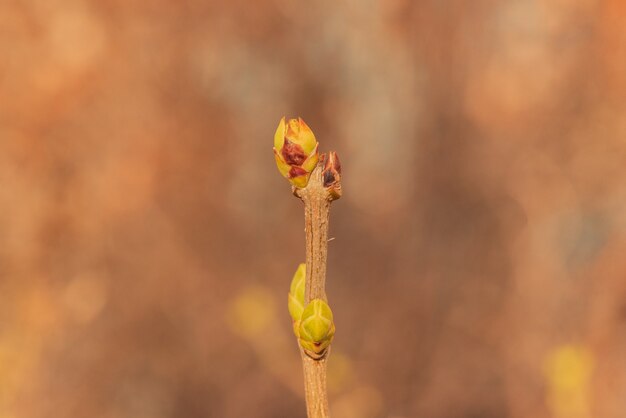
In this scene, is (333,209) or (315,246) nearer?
(315,246)

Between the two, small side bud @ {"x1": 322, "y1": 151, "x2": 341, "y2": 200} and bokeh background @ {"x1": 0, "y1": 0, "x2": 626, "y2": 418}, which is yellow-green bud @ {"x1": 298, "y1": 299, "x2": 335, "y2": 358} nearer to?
small side bud @ {"x1": 322, "y1": 151, "x2": 341, "y2": 200}

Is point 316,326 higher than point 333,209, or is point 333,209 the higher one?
point 316,326

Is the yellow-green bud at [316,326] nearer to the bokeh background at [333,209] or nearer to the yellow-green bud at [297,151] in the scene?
the yellow-green bud at [297,151]

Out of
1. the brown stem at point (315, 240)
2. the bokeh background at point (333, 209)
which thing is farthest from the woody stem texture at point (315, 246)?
the bokeh background at point (333, 209)

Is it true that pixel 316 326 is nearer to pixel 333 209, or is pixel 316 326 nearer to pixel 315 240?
pixel 315 240

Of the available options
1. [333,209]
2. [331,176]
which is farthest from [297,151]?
[333,209]

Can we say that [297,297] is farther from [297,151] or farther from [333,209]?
[333,209]
